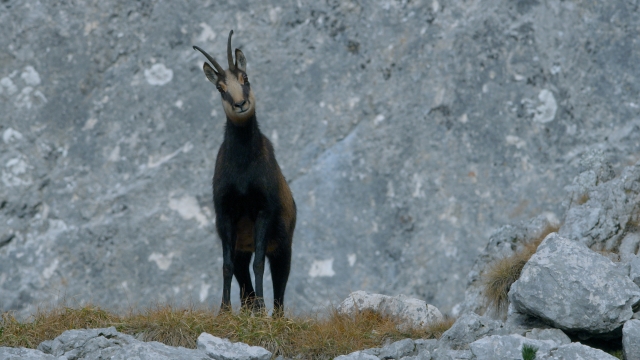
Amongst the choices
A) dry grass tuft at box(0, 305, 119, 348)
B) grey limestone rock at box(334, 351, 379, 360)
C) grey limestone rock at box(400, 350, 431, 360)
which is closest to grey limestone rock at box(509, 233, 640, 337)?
grey limestone rock at box(400, 350, 431, 360)

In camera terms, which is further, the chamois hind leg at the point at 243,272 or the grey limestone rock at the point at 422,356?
the chamois hind leg at the point at 243,272

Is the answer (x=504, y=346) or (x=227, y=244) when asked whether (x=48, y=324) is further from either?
(x=504, y=346)

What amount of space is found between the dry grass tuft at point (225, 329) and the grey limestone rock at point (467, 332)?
28.3 inches

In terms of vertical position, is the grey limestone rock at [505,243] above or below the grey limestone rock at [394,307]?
above

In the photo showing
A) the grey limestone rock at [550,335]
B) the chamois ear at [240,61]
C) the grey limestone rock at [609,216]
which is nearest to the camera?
the grey limestone rock at [550,335]

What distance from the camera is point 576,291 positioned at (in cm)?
730

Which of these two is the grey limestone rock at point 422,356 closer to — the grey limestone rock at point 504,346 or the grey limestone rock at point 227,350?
the grey limestone rock at point 504,346

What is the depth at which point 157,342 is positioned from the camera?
24.4 feet

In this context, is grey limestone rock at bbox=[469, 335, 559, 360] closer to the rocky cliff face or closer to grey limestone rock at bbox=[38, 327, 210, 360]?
grey limestone rock at bbox=[38, 327, 210, 360]

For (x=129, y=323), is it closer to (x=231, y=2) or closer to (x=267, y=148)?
(x=267, y=148)

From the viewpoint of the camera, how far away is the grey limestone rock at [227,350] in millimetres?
7234

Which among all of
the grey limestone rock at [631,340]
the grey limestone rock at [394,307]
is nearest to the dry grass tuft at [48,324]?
the grey limestone rock at [394,307]

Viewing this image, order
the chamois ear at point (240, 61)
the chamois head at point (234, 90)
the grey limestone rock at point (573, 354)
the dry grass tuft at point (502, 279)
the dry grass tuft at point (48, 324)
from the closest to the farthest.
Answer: the grey limestone rock at point (573, 354) → the dry grass tuft at point (48, 324) → the dry grass tuft at point (502, 279) → the chamois head at point (234, 90) → the chamois ear at point (240, 61)

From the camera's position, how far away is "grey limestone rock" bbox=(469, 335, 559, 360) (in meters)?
6.75
